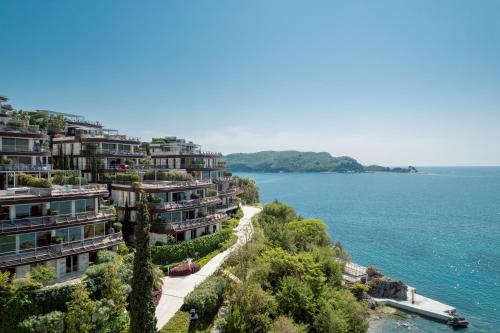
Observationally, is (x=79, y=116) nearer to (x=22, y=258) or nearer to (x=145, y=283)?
(x=22, y=258)

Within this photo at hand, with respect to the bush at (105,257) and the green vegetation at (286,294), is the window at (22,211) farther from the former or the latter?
the green vegetation at (286,294)

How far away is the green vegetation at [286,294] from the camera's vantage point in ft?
110

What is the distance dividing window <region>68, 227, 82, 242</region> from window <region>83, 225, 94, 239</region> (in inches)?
23.2

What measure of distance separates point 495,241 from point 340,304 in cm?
7186

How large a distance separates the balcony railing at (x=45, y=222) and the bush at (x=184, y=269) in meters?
11.1

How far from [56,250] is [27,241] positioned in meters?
2.67

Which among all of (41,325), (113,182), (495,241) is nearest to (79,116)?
(113,182)

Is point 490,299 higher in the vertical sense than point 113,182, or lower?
lower

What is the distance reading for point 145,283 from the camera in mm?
28797

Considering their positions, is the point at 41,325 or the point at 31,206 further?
the point at 31,206

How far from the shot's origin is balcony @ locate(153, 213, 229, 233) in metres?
46.7

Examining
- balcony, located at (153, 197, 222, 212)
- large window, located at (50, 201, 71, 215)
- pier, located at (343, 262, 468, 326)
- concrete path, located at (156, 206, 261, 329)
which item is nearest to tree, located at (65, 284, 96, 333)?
concrete path, located at (156, 206, 261, 329)

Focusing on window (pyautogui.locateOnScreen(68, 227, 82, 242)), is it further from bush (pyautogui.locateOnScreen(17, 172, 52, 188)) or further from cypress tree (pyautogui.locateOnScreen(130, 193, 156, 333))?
cypress tree (pyautogui.locateOnScreen(130, 193, 156, 333))

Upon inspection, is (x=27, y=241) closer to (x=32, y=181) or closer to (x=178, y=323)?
(x=32, y=181)
